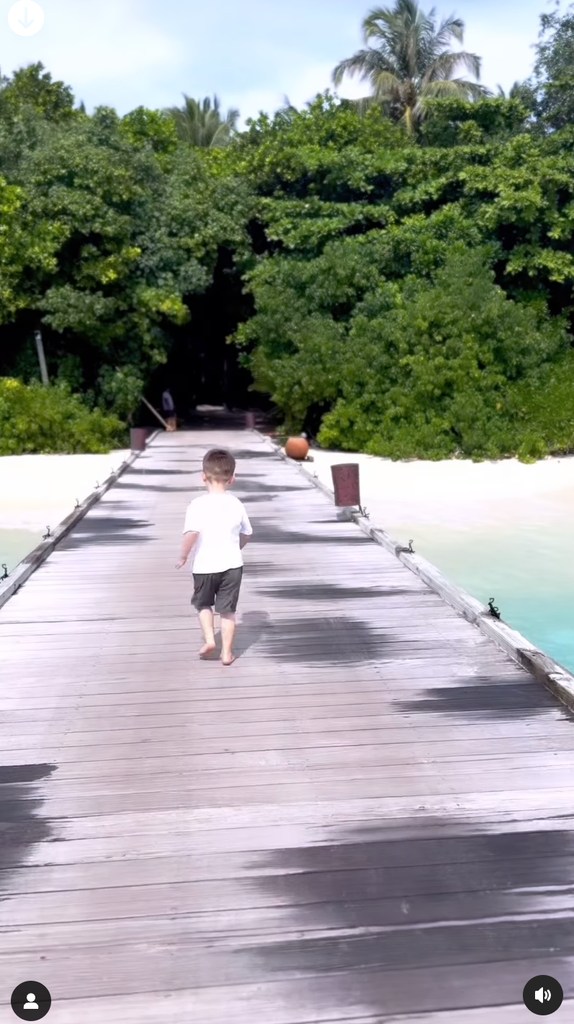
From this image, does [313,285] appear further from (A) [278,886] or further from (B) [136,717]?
(A) [278,886]

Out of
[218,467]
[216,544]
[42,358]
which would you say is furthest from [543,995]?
[42,358]

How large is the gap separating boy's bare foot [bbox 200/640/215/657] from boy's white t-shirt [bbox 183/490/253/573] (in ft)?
Answer: 1.75

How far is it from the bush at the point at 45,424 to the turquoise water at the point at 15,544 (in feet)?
28.5

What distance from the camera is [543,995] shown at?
9.95ft

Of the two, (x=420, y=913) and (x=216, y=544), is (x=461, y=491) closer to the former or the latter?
(x=216, y=544)

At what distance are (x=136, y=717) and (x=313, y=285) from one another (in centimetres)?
2107

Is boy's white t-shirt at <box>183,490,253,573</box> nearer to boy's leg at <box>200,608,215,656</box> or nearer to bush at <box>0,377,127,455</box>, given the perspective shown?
boy's leg at <box>200,608,215,656</box>

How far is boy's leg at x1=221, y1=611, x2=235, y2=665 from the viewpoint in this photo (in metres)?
6.34

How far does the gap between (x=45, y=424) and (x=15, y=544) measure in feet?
32.5

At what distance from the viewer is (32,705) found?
574cm

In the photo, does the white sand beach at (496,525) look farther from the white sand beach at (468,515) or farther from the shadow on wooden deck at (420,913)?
the shadow on wooden deck at (420,913)

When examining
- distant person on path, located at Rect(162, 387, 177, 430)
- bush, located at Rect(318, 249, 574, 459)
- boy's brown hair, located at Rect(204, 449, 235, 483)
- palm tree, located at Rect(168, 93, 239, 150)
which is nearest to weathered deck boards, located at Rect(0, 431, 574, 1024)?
boy's brown hair, located at Rect(204, 449, 235, 483)

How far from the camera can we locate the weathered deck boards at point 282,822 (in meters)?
3.15

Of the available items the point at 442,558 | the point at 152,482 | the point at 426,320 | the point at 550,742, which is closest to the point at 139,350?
the point at 426,320
